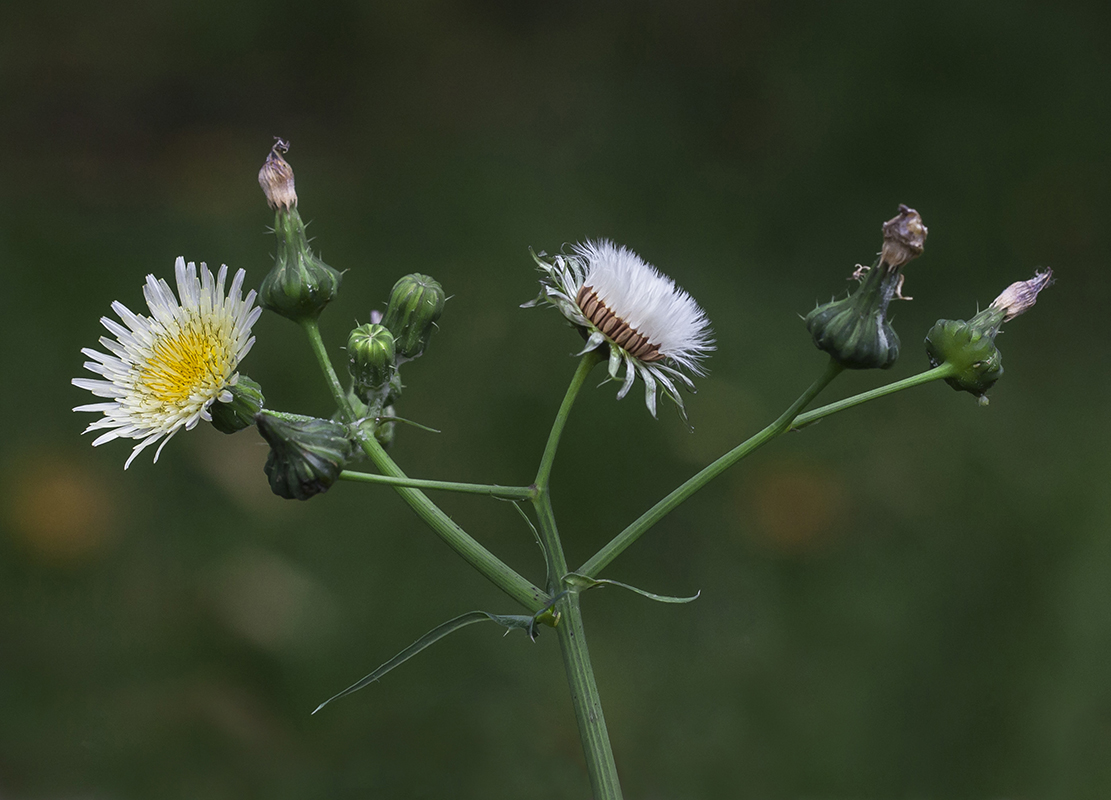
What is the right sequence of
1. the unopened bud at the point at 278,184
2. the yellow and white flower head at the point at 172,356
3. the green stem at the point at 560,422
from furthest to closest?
the unopened bud at the point at 278,184 → the yellow and white flower head at the point at 172,356 → the green stem at the point at 560,422

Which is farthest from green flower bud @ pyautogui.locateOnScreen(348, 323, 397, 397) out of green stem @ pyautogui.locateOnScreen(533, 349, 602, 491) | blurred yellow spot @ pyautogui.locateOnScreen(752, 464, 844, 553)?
blurred yellow spot @ pyautogui.locateOnScreen(752, 464, 844, 553)

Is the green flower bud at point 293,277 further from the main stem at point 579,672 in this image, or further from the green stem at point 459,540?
the main stem at point 579,672

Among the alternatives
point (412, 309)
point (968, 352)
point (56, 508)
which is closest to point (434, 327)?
point (412, 309)

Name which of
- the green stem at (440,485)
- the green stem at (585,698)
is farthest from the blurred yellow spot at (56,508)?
the green stem at (585,698)

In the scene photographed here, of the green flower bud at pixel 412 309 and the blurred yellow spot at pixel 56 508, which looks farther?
the blurred yellow spot at pixel 56 508

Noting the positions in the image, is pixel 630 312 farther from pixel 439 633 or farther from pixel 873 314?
pixel 439 633

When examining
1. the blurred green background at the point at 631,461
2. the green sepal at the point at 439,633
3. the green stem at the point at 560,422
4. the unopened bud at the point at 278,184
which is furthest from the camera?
the blurred green background at the point at 631,461

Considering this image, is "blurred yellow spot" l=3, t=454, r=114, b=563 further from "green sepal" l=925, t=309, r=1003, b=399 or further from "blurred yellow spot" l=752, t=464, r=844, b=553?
"green sepal" l=925, t=309, r=1003, b=399
